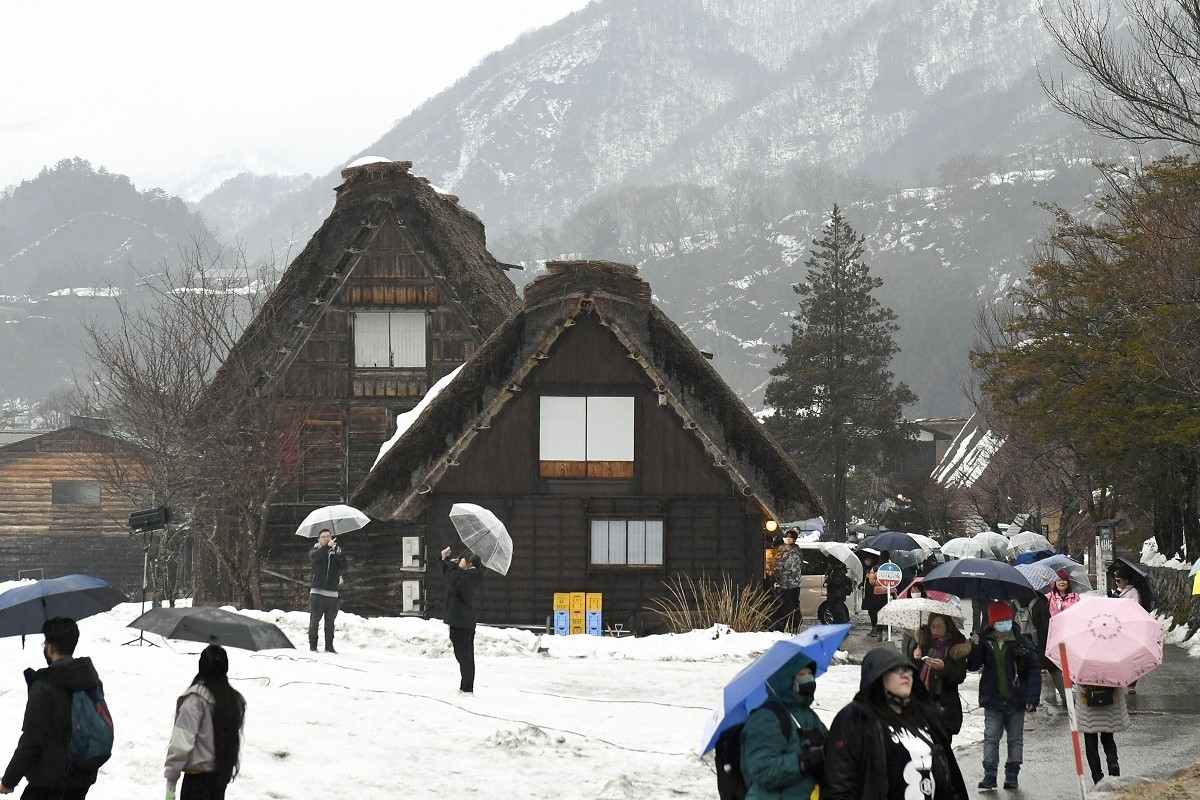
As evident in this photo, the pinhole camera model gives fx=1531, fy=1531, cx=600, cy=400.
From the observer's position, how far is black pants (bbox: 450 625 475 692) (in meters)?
17.3

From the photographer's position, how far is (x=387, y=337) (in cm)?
3566

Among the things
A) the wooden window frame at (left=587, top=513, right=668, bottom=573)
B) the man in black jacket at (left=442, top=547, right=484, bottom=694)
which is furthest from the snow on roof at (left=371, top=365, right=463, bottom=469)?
the man in black jacket at (left=442, top=547, right=484, bottom=694)

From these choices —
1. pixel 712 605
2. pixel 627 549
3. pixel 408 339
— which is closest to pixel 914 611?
pixel 712 605

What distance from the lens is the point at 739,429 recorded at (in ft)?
105

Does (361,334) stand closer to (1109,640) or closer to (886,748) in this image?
(1109,640)

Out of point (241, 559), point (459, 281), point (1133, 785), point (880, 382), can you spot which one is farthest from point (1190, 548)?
point (880, 382)

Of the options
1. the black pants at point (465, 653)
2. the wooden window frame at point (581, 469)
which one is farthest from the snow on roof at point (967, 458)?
the black pants at point (465, 653)

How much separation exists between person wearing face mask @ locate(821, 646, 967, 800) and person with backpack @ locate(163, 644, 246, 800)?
11.6 ft

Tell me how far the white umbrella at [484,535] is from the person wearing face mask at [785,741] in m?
12.4

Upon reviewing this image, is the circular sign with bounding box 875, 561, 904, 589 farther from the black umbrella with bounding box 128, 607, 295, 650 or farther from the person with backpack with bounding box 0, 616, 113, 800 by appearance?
the person with backpack with bounding box 0, 616, 113, 800

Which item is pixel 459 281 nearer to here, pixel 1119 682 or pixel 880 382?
pixel 1119 682

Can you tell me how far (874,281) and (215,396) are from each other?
4443 centimetres

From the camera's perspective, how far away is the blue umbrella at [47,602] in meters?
11.7

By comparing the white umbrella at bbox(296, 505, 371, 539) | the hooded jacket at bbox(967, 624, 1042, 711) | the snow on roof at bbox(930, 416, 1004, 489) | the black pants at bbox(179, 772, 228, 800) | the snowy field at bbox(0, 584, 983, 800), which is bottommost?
the snowy field at bbox(0, 584, 983, 800)
